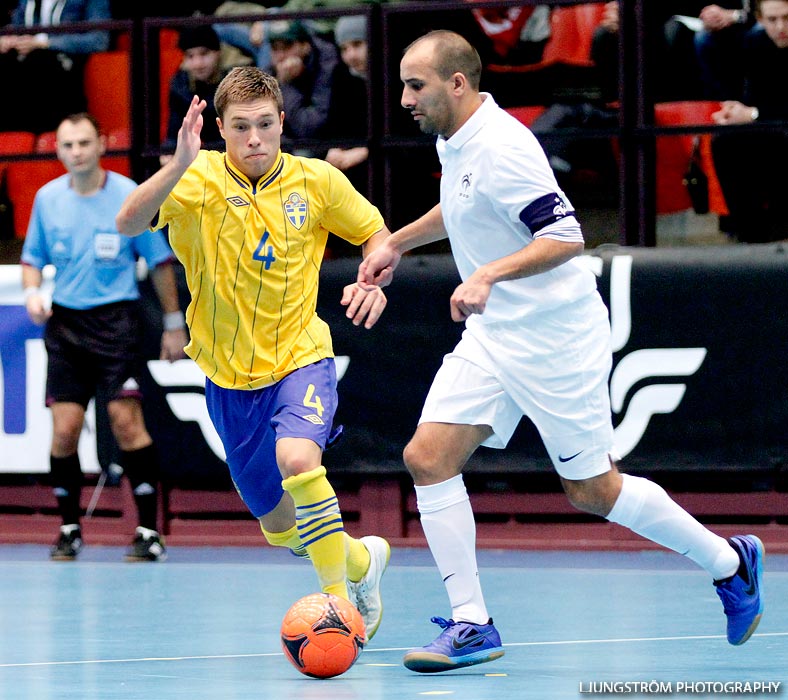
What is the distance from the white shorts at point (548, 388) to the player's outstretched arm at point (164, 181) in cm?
118

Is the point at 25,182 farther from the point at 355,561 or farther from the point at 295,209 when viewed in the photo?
the point at 355,561

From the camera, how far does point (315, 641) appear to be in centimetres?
563

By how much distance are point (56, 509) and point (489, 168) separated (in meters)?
5.79

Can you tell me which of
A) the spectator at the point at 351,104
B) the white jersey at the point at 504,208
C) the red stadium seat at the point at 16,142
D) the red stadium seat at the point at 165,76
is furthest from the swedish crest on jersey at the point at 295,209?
the red stadium seat at the point at 16,142

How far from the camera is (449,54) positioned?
5895mm

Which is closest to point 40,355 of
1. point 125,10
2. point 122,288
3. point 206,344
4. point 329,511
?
point 122,288

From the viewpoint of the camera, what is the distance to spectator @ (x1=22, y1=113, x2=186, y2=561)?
9555mm

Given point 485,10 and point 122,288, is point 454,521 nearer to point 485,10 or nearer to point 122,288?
point 122,288

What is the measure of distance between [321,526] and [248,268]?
1.09 meters

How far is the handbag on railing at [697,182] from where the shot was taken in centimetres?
973

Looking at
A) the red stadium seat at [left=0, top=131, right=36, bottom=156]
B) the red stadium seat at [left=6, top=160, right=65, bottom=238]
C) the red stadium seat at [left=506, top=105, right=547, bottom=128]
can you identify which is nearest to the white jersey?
the red stadium seat at [left=506, top=105, right=547, bottom=128]

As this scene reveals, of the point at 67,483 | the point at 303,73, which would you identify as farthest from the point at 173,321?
the point at 303,73

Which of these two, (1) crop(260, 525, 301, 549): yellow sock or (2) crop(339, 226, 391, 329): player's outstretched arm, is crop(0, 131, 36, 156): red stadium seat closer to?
(1) crop(260, 525, 301, 549): yellow sock

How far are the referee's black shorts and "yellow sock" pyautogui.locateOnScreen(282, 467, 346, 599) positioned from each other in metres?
3.72
